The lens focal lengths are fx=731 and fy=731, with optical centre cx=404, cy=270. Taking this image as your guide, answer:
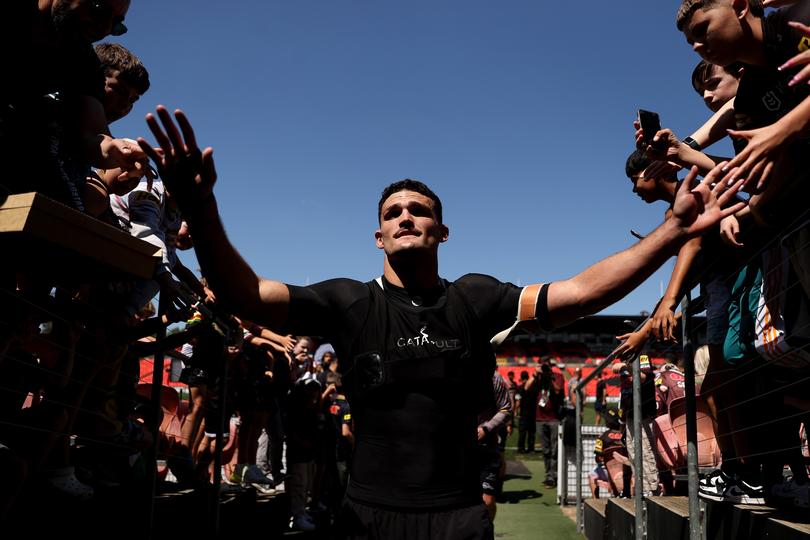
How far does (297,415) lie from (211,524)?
3.51 metres

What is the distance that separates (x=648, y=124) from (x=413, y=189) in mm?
1123

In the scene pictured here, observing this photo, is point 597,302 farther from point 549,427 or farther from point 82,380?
point 549,427

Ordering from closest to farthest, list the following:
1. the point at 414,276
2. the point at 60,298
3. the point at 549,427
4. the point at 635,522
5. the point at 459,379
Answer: the point at 459,379, the point at 414,276, the point at 60,298, the point at 635,522, the point at 549,427

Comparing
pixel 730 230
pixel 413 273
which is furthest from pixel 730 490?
pixel 413 273

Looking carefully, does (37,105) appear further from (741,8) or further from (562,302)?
(741,8)

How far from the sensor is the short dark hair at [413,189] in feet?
10.6

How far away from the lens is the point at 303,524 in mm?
8227

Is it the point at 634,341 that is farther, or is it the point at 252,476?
the point at 252,476

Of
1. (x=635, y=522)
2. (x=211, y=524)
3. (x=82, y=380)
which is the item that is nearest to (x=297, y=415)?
(x=211, y=524)

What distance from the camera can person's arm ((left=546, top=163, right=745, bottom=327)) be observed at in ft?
7.82

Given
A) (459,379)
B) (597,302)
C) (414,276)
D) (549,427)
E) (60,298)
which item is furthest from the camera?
(549,427)

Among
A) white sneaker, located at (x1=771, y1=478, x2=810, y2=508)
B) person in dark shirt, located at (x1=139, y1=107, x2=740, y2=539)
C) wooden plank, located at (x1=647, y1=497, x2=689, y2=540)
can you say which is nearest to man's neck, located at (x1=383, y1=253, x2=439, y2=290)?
person in dark shirt, located at (x1=139, y1=107, x2=740, y2=539)

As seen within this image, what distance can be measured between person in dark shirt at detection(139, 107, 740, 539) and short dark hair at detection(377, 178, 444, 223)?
0.27 feet

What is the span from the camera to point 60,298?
348cm
